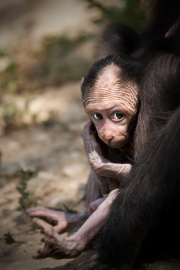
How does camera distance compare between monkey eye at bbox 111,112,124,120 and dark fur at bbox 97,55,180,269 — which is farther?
monkey eye at bbox 111,112,124,120

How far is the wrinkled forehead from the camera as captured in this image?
145 inches

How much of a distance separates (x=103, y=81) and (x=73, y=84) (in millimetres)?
3660

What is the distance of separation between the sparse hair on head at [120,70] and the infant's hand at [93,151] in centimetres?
35

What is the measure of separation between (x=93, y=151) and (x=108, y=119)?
28 centimetres

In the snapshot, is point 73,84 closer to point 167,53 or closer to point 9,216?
point 9,216

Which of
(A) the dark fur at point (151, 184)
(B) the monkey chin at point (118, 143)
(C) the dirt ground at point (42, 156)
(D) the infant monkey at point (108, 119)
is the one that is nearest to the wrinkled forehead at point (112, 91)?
(D) the infant monkey at point (108, 119)

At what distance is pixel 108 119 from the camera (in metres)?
3.75

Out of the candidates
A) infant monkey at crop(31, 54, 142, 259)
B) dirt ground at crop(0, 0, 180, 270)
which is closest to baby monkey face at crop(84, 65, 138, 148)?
infant monkey at crop(31, 54, 142, 259)

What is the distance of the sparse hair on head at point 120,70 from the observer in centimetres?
371

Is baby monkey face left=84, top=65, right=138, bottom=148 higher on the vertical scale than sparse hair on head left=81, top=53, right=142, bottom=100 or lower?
lower

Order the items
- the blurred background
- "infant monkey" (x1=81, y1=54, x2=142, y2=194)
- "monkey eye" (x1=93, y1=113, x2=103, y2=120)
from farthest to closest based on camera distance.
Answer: the blurred background, "monkey eye" (x1=93, y1=113, x2=103, y2=120), "infant monkey" (x1=81, y1=54, x2=142, y2=194)

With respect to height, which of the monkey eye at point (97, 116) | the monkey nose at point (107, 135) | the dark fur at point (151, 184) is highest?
Answer: the monkey eye at point (97, 116)

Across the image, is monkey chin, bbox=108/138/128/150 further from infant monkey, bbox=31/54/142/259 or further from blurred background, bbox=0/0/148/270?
blurred background, bbox=0/0/148/270

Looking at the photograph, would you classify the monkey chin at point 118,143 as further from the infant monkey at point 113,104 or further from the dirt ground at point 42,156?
the dirt ground at point 42,156
